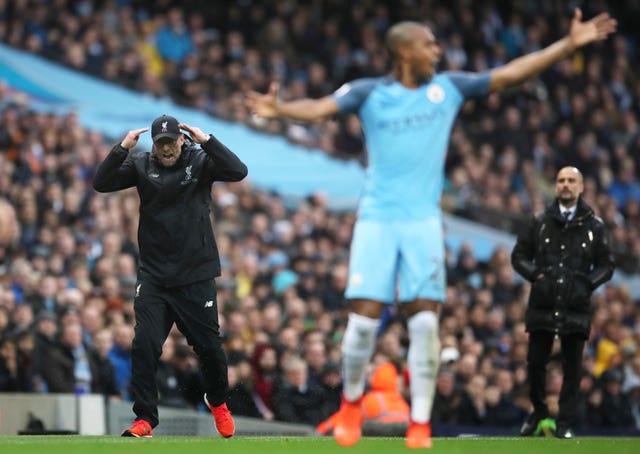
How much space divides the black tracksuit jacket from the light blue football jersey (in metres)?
1.81

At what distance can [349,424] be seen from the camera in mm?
9094

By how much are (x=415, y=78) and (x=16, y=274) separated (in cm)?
785

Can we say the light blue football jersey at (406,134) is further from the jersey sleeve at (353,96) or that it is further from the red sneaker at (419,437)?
the red sneaker at (419,437)

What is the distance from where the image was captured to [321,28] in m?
28.8

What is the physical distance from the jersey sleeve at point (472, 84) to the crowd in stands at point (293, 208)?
5.89 m

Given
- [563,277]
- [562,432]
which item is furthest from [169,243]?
[562,432]

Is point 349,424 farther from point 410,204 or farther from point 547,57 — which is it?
point 547,57

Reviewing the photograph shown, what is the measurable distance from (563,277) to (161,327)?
337 cm

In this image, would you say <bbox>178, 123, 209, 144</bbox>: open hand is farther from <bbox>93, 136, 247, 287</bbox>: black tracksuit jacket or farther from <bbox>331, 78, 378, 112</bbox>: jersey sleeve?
<bbox>331, 78, 378, 112</bbox>: jersey sleeve

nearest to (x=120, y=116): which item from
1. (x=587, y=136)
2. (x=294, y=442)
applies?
(x=587, y=136)

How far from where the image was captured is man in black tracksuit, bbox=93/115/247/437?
10.6 meters

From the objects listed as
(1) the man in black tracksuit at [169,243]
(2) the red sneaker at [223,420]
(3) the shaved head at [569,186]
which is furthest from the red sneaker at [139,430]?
(3) the shaved head at [569,186]

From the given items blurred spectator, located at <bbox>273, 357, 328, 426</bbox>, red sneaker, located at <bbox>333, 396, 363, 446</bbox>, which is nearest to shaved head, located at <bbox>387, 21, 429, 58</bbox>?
red sneaker, located at <bbox>333, 396, 363, 446</bbox>

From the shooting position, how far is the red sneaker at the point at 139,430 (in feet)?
34.3
